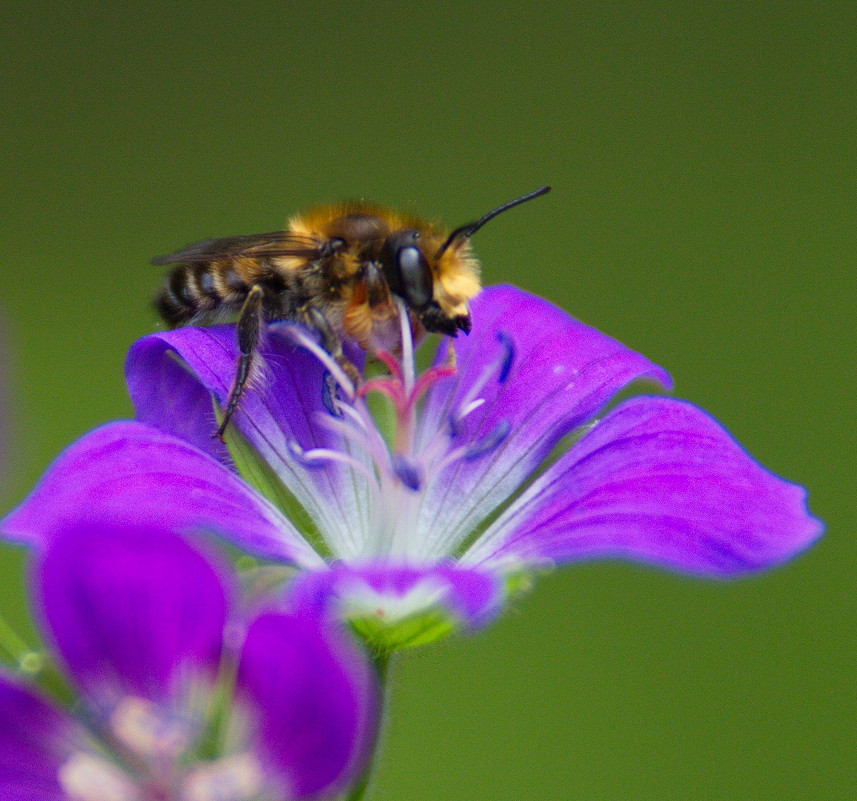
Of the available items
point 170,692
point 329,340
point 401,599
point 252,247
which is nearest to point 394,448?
point 329,340

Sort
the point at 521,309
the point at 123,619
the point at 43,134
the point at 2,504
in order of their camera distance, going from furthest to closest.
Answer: the point at 43,134 → the point at 521,309 → the point at 2,504 → the point at 123,619

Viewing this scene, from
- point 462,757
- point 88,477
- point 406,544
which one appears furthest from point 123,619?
point 462,757

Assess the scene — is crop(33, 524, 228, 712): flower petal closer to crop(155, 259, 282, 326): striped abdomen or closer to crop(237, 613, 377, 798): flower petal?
crop(237, 613, 377, 798): flower petal

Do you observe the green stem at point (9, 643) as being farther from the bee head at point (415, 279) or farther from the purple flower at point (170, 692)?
the bee head at point (415, 279)

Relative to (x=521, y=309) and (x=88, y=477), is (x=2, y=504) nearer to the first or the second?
(x=88, y=477)

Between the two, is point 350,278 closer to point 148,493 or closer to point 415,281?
point 415,281

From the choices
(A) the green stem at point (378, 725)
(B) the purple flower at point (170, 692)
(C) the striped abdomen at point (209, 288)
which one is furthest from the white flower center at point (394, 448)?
(B) the purple flower at point (170, 692)

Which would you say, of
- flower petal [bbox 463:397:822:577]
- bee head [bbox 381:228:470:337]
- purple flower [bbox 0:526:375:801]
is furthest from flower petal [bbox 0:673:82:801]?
bee head [bbox 381:228:470:337]

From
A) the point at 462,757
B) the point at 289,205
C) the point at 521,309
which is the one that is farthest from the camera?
the point at 289,205
